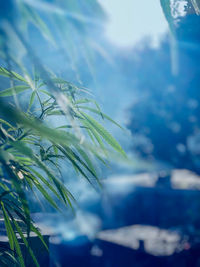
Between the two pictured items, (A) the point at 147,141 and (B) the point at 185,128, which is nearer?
(B) the point at 185,128

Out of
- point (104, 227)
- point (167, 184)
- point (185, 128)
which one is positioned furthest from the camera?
point (104, 227)

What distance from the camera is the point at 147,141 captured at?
214 inches

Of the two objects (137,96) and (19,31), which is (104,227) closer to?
(137,96)

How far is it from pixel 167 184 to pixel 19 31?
6.87m

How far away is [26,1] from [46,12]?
27mm

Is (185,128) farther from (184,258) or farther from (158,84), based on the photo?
(184,258)

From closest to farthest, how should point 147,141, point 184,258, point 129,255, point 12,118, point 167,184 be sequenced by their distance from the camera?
point 12,118
point 184,258
point 129,255
point 147,141
point 167,184

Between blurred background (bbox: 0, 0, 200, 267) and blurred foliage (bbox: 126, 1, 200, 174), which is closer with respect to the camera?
blurred background (bbox: 0, 0, 200, 267)

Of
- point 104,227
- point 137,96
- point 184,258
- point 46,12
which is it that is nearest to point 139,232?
point 104,227

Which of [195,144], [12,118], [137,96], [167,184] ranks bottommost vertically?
[12,118]

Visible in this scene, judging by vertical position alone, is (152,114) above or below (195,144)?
above

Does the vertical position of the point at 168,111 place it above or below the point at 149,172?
above

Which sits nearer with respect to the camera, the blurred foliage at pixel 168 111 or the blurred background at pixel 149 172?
the blurred background at pixel 149 172

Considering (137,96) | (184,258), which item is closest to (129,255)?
(184,258)
